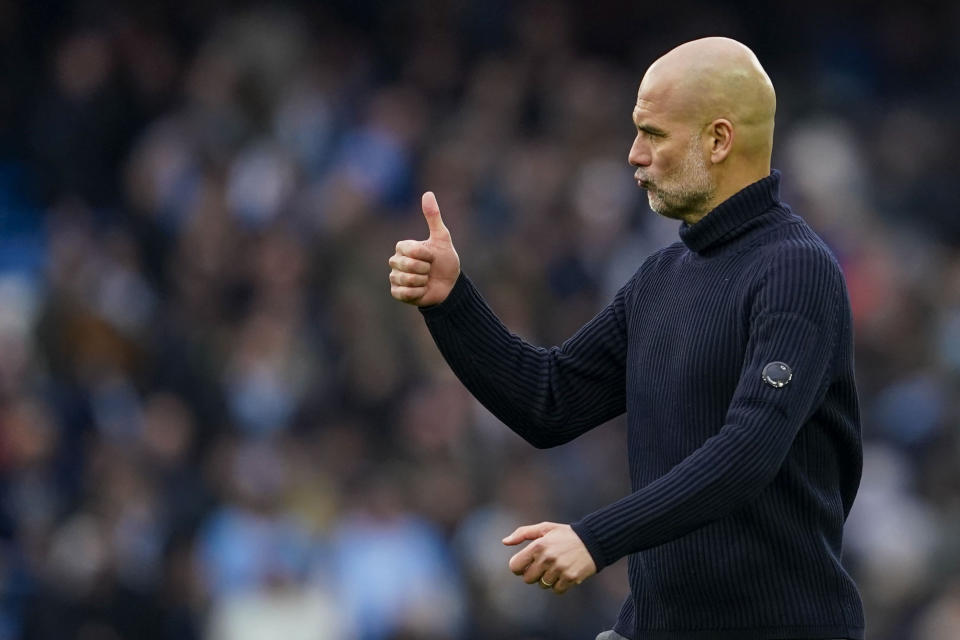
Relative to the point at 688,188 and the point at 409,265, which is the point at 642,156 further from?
the point at 409,265

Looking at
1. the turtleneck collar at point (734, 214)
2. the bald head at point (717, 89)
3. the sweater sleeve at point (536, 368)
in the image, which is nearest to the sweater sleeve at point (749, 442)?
the turtleneck collar at point (734, 214)

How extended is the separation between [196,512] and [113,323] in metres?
1.37

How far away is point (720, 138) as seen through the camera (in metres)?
3.46

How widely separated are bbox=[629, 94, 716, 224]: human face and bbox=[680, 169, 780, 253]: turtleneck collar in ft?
0.14

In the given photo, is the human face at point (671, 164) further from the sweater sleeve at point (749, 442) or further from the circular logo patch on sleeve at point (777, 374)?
the circular logo patch on sleeve at point (777, 374)

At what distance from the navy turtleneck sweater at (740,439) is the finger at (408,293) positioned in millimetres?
78

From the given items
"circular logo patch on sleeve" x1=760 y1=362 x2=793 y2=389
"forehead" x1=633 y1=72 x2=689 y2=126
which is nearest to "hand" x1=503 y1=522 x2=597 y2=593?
"circular logo patch on sleeve" x1=760 y1=362 x2=793 y2=389

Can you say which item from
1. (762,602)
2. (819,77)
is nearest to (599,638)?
(762,602)

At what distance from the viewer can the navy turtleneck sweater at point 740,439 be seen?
315 centimetres

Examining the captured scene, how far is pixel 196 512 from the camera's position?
8359mm

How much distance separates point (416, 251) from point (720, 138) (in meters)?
0.65

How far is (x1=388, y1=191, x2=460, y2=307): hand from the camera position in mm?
3598

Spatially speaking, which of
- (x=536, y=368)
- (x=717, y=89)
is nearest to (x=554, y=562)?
(x=536, y=368)

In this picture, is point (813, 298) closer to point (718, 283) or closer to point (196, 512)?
point (718, 283)
